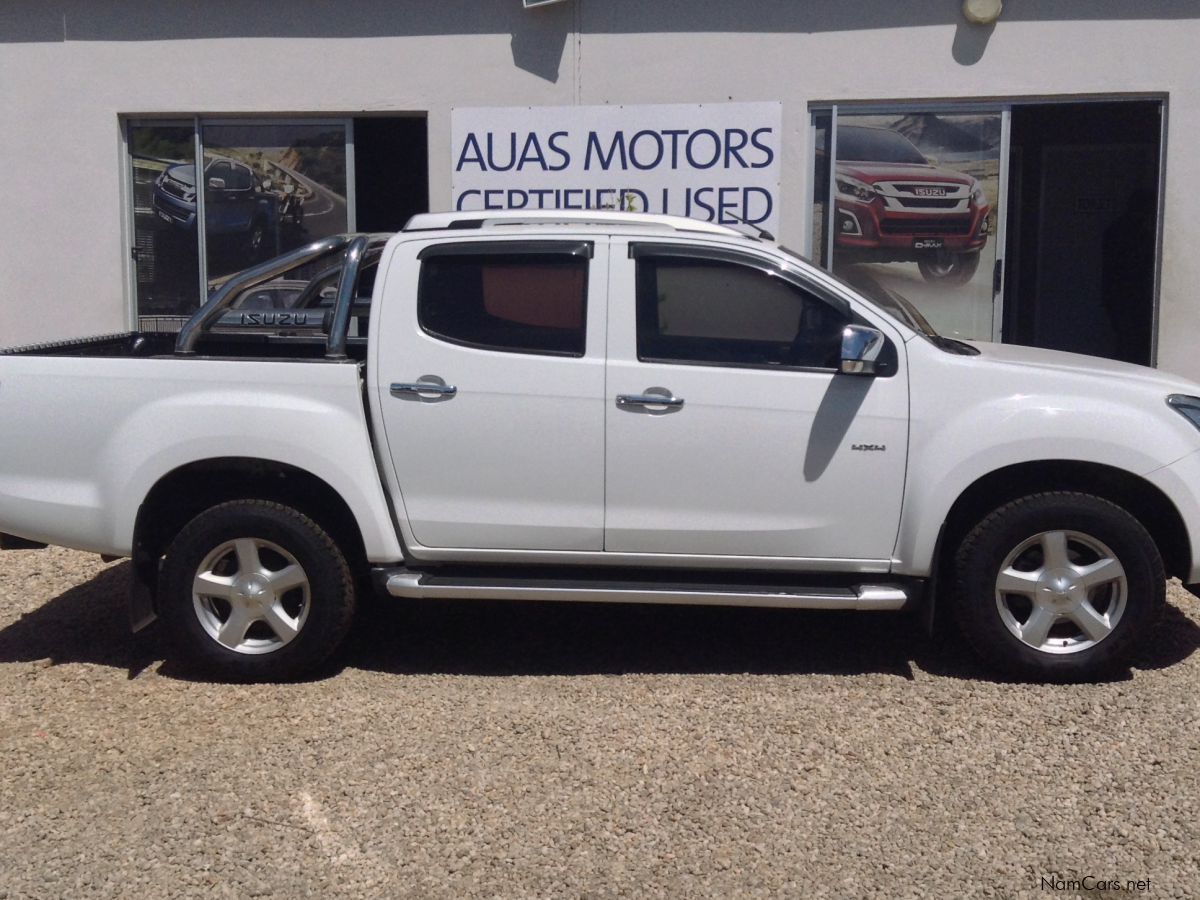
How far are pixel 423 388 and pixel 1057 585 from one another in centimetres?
257

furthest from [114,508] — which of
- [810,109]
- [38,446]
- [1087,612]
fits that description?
[810,109]

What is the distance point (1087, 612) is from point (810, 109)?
5.49 meters

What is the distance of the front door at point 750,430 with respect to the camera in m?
5.29

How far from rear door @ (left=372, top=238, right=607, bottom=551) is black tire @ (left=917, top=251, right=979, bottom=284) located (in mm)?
5094

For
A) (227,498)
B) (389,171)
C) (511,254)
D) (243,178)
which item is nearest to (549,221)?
(511,254)

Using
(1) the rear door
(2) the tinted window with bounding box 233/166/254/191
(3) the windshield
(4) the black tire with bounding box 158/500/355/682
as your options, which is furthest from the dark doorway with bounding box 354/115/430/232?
(4) the black tire with bounding box 158/500/355/682

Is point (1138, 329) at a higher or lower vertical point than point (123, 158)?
lower

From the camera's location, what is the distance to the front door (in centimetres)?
529

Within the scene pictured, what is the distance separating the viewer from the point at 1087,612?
17.4 feet

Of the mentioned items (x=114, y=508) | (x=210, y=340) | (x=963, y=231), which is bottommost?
(x=114, y=508)

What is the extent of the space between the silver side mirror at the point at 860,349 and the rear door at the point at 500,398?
0.94m

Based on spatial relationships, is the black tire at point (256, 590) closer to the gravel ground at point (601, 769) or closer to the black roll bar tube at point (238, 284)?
the gravel ground at point (601, 769)

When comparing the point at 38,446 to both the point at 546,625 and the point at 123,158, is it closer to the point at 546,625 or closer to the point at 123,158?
the point at 546,625

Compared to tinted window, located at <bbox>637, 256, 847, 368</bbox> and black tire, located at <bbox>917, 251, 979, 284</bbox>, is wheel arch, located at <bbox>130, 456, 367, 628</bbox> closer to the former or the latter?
tinted window, located at <bbox>637, 256, 847, 368</bbox>
